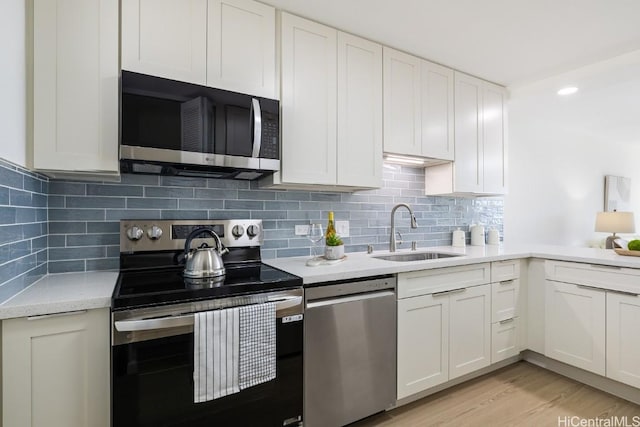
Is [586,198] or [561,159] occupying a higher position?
[561,159]

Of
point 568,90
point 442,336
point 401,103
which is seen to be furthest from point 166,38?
point 568,90

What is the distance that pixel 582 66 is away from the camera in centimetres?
256

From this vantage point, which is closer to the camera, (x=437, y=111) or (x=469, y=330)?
(x=469, y=330)

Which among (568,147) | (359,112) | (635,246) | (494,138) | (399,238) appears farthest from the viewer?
(568,147)

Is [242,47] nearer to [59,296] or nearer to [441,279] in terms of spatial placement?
[59,296]

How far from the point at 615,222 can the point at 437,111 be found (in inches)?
138

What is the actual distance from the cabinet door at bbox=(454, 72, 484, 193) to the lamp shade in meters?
2.80

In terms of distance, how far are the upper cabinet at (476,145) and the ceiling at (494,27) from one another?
28 cm

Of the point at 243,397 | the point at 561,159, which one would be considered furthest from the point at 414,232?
the point at 561,159

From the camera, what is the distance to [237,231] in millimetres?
1952

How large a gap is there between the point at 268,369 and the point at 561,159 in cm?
477

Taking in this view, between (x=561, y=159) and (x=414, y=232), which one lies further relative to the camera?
(x=561, y=159)

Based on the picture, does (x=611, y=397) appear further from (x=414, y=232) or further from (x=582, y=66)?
(x=582, y=66)

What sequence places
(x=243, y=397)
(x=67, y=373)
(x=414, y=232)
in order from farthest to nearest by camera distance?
(x=414, y=232)
(x=243, y=397)
(x=67, y=373)
